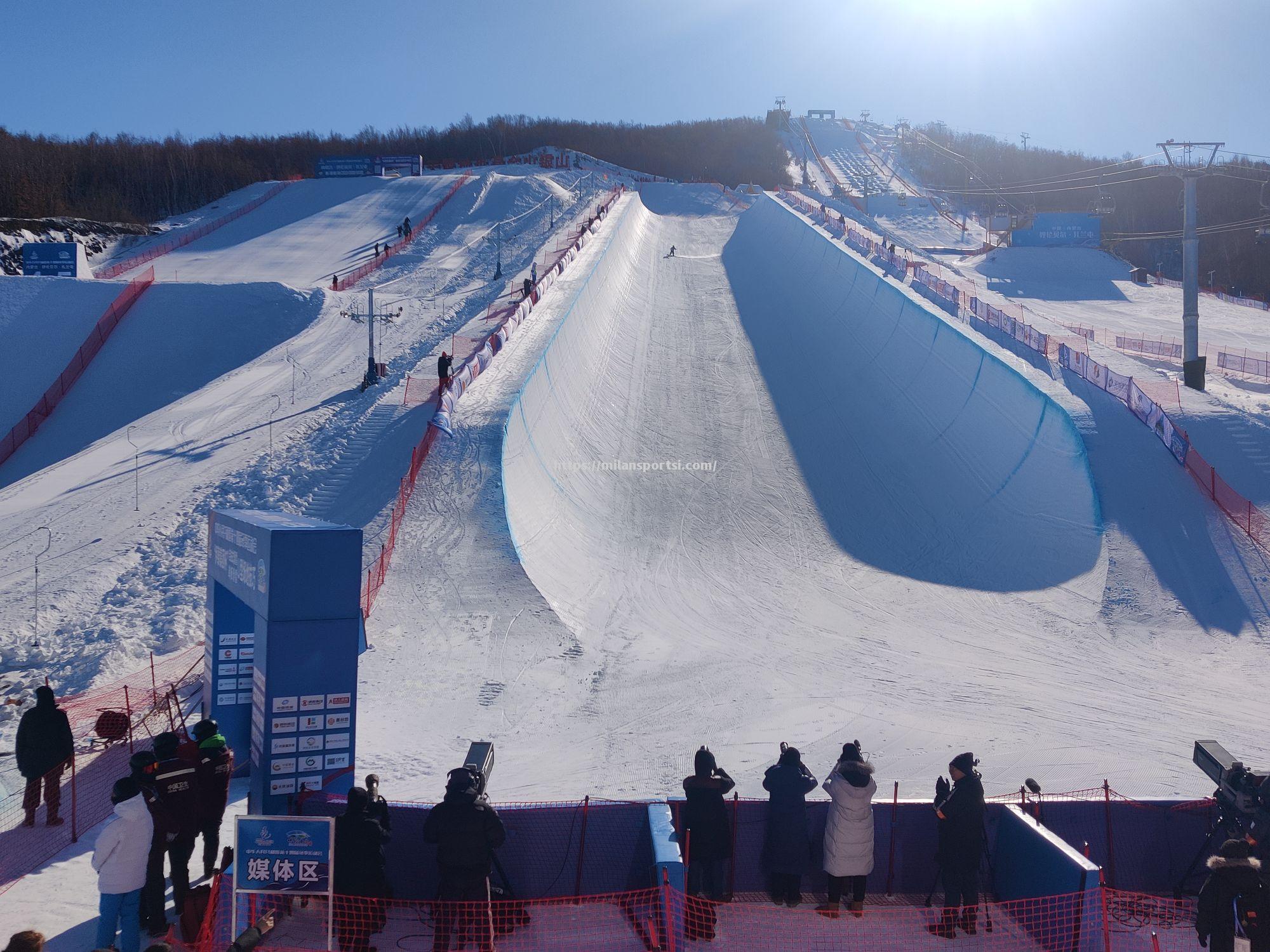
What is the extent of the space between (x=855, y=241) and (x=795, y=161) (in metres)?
46.4

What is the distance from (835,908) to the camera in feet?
19.8

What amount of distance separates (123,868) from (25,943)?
1.58 meters

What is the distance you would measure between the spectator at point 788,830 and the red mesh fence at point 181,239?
37417 mm

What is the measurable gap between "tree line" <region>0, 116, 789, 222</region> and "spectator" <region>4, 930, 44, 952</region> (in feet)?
177

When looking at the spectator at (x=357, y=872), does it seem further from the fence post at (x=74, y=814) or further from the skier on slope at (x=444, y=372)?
the skier on slope at (x=444, y=372)

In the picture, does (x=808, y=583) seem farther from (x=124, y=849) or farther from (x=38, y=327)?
(x=38, y=327)

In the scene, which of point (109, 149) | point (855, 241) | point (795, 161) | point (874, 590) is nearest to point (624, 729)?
point (874, 590)

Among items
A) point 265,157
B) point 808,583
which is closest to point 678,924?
point 808,583

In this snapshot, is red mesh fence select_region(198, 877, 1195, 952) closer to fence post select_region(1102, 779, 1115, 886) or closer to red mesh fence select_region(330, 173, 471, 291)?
fence post select_region(1102, 779, 1115, 886)

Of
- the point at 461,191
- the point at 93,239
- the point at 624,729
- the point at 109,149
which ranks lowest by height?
the point at 624,729

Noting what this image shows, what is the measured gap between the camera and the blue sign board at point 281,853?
5.17m

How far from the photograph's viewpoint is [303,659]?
6637mm

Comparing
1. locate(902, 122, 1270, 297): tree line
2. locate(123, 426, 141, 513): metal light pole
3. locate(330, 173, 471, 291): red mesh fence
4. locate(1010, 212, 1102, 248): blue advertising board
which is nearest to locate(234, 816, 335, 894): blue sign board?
locate(123, 426, 141, 513): metal light pole

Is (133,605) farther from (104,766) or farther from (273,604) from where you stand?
(273,604)
